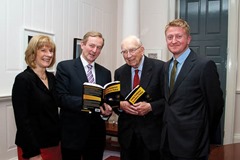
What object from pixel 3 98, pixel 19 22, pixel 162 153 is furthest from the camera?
pixel 19 22

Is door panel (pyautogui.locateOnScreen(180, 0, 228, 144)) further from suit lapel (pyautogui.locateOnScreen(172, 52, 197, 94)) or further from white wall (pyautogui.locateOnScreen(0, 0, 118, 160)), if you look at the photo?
suit lapel (pyautogui.locateOnScreen(172, 52, 197, 94))

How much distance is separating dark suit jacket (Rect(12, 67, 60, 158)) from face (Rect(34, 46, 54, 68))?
8cm

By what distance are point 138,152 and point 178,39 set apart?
904mm

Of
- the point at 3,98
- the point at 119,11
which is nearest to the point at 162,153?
the point at 3,98

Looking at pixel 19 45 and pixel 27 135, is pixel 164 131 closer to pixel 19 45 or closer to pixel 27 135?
pixel 27 135

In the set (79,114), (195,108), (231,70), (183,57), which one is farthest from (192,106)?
(231,70)

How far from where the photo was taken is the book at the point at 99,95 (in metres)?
1.82

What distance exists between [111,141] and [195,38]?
7.57ft

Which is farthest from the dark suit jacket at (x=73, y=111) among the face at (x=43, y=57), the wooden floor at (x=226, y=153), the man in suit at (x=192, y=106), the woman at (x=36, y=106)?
the wooden floor at (x=226, y=153)

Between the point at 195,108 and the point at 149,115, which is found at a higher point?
the point at 195,108

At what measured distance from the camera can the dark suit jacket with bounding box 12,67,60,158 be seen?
5.44 feet

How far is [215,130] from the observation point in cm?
173

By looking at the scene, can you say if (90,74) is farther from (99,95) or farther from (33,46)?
(33,46)

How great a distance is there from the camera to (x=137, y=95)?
1.90m
